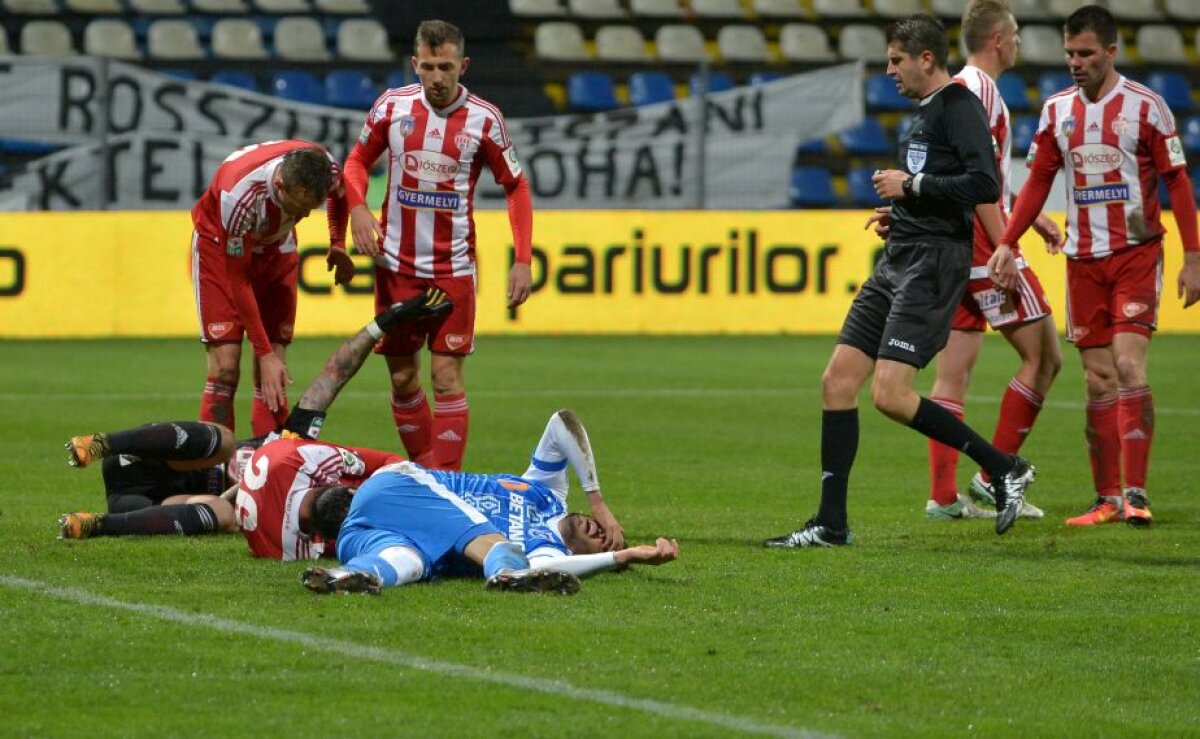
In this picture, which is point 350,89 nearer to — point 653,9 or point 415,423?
point 653,9

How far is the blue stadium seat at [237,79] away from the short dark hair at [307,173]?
40.3 ft

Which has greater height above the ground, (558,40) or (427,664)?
(558,40)

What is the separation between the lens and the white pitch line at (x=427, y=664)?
15.5ft

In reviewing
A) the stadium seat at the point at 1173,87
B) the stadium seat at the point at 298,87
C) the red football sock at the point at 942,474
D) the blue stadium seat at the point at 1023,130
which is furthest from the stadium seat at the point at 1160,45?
the red football sock at the point at 942,474

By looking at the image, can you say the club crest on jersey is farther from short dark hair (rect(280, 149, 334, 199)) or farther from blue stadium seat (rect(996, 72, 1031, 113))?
blue stadium seat (rect(996, 72, 1031, 113))

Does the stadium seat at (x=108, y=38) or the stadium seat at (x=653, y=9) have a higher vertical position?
the stadium seat at (x=653, y=9)

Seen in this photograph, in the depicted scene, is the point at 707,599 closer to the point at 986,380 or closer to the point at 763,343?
the point at 986,380

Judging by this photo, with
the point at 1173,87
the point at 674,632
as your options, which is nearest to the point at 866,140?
the point at 1173,87

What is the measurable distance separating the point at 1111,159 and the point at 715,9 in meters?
15.5

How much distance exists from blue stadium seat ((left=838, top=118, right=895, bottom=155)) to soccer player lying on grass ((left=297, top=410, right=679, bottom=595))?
15410 mm

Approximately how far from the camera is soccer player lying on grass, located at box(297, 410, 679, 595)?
250 inches

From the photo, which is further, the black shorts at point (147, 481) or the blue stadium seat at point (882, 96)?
the blue stadium seat at point (882, 96)

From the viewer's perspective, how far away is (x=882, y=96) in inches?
912

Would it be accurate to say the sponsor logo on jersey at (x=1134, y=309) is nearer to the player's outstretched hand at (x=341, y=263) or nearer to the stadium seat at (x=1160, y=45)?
the player's outstretched hand at (x=341, y=263)
